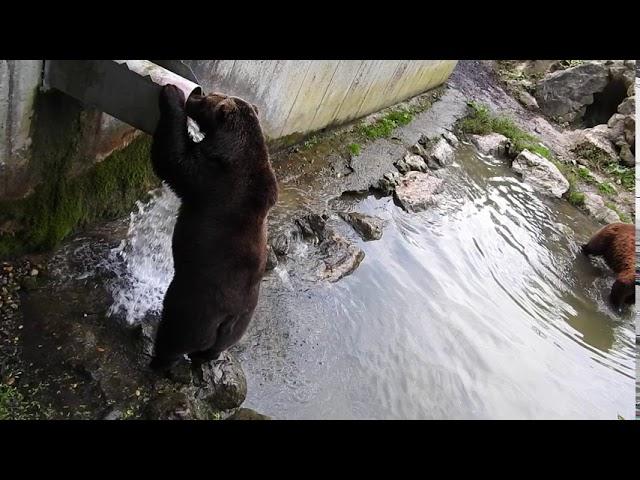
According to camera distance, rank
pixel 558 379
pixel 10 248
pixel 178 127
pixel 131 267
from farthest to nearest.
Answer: pixel 558 379 < pixel 131 267 < pixel 10 248 < pixel 178 127

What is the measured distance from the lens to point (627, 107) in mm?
15250

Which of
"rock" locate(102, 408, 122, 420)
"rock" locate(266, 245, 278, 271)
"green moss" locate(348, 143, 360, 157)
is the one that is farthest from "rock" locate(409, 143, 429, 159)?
"rock" locate(102, 408, 122, 420)

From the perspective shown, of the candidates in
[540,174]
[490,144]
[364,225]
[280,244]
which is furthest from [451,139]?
[280,244]

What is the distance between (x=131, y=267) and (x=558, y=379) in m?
4.81

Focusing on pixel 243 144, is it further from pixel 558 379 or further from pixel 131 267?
pixel 558 379

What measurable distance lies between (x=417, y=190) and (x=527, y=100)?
8.67 metres

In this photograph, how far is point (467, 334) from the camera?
6.59 metres

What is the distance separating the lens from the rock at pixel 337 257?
255 inches

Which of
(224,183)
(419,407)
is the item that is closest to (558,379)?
(419,407)

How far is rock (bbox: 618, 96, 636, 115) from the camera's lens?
592 inches

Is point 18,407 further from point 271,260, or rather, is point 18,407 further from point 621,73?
point 621,73

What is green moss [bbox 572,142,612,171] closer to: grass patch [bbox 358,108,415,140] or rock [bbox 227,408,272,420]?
grass patch [bbox 358,108,415,140]

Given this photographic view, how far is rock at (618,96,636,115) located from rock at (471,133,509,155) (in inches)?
200

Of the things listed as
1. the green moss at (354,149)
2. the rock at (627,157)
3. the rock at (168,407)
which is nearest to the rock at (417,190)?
the green moss at (354,149)
